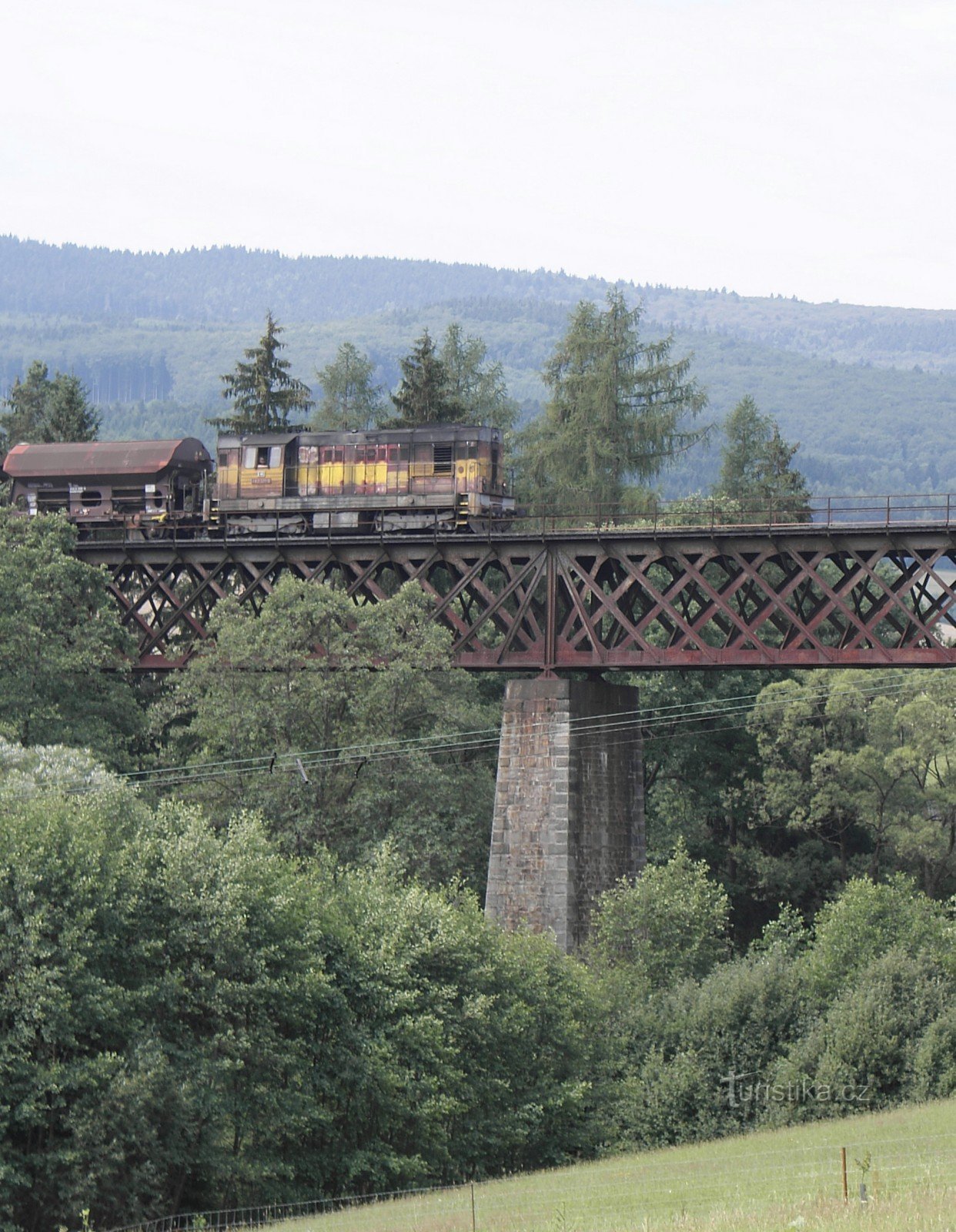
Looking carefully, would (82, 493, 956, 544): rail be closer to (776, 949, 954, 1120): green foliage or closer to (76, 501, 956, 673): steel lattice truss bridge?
(76, 501, 956, 673): steel lattice truss bridge

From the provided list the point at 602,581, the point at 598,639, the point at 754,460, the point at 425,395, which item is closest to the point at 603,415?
the point at 425,395

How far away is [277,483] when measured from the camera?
6825cm

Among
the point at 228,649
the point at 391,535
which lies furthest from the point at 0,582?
the point at 391,535

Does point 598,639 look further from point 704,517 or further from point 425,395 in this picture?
point 425,395

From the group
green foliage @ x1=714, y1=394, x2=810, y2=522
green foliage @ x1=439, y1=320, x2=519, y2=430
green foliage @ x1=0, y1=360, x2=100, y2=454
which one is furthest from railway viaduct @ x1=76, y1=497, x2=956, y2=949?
green foliage @ x1=0, y1=360, x2=100, y2=454

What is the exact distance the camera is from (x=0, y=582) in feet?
201

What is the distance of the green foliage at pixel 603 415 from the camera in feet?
316

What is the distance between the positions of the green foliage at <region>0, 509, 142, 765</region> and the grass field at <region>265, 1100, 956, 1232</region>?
92.4ft

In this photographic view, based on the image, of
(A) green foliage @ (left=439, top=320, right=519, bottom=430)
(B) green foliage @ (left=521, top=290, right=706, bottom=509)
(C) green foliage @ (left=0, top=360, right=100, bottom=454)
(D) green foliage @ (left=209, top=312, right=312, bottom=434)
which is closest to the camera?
(D) green foliage @ (left=209, top=312, right=312, bottom=434)

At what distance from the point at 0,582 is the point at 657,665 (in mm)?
22927

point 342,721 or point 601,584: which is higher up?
point 601,584

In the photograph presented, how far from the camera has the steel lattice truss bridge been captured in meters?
51.3

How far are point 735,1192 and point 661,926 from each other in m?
25.8

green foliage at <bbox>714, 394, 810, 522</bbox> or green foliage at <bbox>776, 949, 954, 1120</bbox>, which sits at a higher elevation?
green foliage at <bbox>714, 394, 810, 522</bbox>
